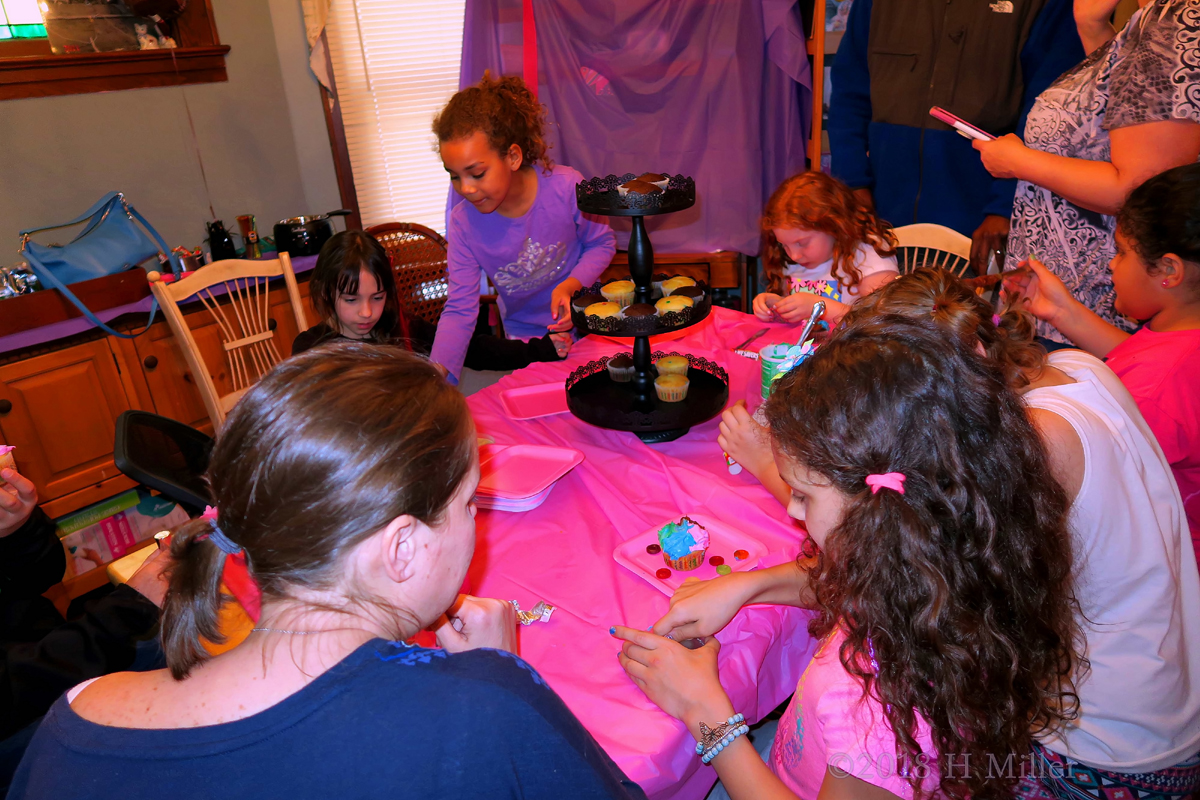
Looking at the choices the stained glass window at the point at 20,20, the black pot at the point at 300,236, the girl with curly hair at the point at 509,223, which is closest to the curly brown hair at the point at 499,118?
the girl with curly hair at the point at 509,223

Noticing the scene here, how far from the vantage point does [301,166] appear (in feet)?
13.2

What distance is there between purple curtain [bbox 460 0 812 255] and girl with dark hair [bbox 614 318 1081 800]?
2.92 m

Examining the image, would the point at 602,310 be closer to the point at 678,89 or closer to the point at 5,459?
the point at 5,459

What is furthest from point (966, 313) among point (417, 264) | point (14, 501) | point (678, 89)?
point (678, 89)

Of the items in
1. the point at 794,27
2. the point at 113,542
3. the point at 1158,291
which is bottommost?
the point at 113,542

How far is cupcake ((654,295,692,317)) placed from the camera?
1.65 m

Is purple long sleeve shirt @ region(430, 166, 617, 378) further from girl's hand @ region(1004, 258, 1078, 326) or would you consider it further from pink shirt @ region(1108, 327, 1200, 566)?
pink shirt @ region(1108, 327, 1200, 566)

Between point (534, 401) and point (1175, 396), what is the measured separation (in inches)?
52.8

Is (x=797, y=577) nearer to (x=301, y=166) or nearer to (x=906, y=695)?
(x=906, y=695)

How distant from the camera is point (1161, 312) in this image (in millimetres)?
1575

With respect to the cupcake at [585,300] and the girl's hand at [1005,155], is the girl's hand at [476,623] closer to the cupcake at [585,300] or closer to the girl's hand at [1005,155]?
the cupcake at [585,300]

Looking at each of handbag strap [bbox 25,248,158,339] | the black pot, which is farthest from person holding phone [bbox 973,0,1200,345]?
handbag strap [bbox 25,248,158,339]

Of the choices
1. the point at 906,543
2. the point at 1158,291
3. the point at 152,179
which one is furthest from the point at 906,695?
the point at 152,179

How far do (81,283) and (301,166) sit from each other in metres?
1.54
